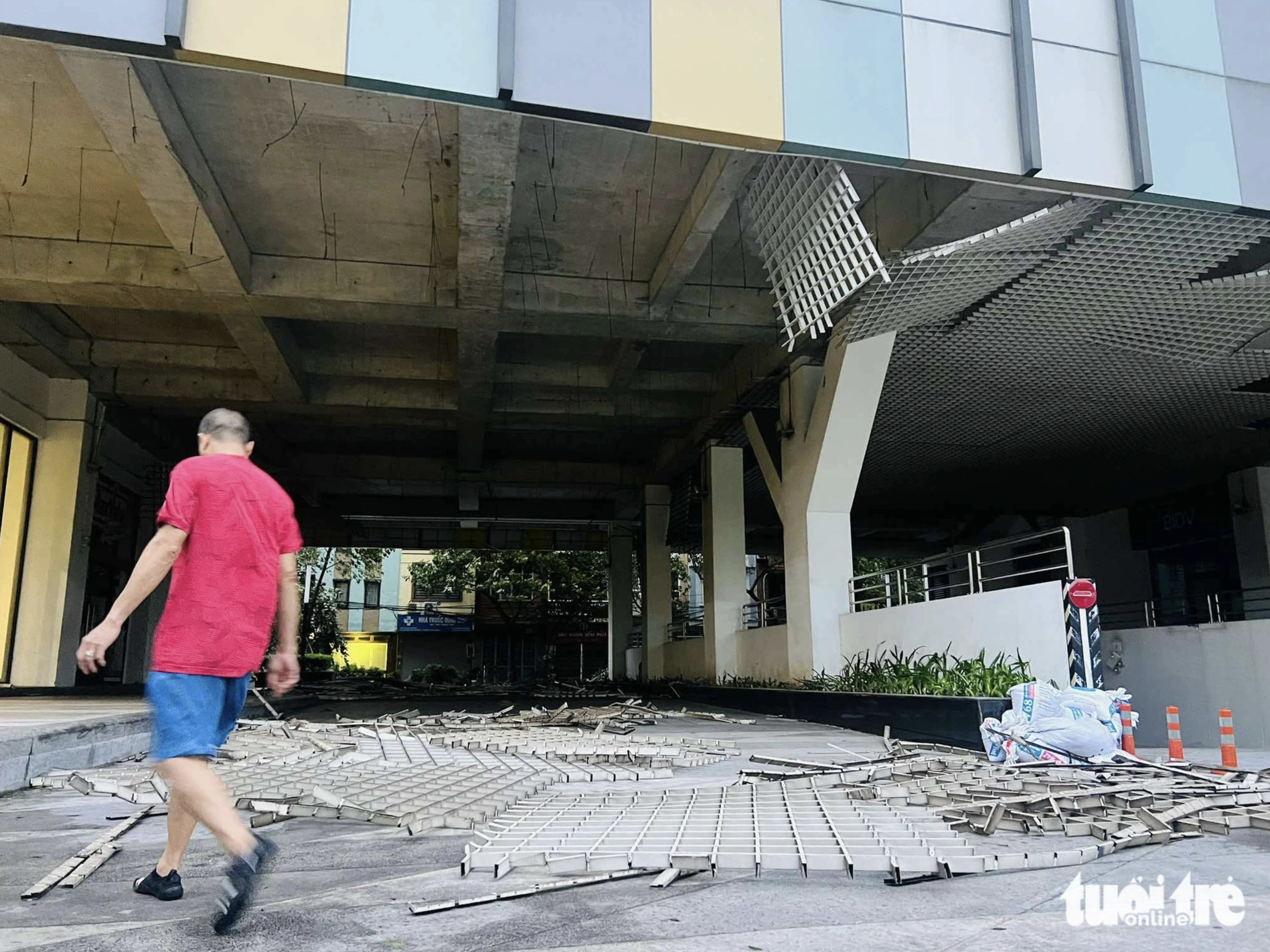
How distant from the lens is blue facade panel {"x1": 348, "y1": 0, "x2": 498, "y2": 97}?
264 inches

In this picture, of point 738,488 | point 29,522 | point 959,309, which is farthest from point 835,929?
point 29,522

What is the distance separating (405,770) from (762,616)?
1108 centimetres

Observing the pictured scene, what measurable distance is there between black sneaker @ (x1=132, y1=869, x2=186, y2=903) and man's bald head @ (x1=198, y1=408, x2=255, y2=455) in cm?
132

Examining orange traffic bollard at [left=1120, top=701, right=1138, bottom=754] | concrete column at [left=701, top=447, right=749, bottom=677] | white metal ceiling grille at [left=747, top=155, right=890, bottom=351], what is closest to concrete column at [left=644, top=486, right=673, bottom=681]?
concrete column at [left=701, top=447, right=749, bottom=677]

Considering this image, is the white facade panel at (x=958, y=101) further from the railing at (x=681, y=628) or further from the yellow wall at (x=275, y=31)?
the railing at (x=681, y=628)

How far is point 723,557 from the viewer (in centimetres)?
1786

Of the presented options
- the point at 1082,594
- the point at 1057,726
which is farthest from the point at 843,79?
the point at 1057,726

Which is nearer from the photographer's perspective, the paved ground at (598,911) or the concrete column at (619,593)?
the paved ground at (598,911)

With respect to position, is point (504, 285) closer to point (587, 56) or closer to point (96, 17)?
point (587, 56)

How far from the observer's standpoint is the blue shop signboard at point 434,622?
39281mm

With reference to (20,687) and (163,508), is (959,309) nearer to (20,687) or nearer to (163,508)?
(163,508)

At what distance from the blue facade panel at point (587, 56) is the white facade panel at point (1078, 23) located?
3.47 m

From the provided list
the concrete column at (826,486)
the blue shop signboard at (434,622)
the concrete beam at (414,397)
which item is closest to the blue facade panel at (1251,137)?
the concrete column at (826,486)

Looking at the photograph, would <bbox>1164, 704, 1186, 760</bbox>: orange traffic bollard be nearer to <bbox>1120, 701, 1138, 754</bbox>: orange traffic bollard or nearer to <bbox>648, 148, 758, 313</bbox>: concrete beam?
<bbox>1120, 701, 1138, 754</bbox>: orange traffic bollard
